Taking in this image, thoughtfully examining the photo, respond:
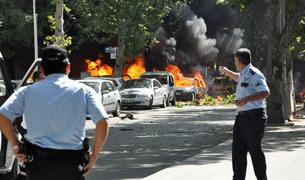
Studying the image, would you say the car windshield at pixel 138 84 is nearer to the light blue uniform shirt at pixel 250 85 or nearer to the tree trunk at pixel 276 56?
the tree trunk at pixel 276 56

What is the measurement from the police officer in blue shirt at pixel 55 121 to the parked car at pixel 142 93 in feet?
83.7

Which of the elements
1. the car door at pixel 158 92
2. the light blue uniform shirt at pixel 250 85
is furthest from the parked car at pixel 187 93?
the light blue uniform shirt at pixel 250 85

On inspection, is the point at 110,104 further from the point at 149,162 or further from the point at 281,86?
the point at 149,162

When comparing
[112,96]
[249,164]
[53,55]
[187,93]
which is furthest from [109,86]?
[53,55]

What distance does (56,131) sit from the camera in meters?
4.22

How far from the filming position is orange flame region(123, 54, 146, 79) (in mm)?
47781

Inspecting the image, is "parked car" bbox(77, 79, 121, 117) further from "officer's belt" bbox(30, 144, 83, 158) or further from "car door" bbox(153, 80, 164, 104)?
"officer's belt" bbox(30, 144, 83, 158)

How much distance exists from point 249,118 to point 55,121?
12.4ft

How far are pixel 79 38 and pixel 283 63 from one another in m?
24.9

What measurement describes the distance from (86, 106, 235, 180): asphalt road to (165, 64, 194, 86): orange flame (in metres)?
20.9

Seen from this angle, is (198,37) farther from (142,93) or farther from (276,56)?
(276,56)

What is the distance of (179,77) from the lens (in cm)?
4709

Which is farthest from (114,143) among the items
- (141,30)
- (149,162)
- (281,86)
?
(141,30)

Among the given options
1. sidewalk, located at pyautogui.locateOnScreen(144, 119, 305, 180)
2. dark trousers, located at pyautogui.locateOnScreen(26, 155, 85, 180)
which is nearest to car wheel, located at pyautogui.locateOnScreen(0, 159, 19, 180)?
sidewalk, located at pyautogui.locateOnScreen(144, 119, 305, 180)
